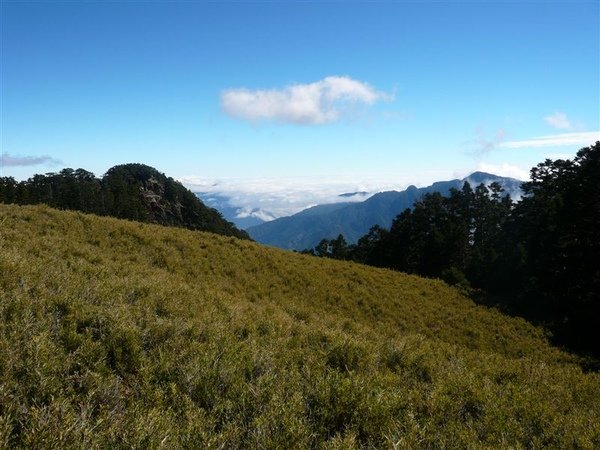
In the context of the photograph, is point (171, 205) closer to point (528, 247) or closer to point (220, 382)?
point (528, 247)

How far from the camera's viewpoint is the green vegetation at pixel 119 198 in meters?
105

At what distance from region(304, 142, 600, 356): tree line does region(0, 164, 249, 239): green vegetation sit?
176 feet

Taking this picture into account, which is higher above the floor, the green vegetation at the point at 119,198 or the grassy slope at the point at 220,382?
the green vegetation at the point at 119,198

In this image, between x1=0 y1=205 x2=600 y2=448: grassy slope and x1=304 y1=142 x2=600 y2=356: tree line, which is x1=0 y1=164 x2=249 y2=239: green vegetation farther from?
x1=0 y1=205 x2=600 y2=448: grassy slope

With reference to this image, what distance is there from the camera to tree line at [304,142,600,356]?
27875 millimetres

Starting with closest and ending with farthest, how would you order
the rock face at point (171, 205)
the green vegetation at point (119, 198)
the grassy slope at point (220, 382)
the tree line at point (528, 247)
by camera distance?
the grassy slope at point (220, 382) < the tree line at point (528, 247) < the green vegetation at point (119, 198) < the rock face at point (171, 205)

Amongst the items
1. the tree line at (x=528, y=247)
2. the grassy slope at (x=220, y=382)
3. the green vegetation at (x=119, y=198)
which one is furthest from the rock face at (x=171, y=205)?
the grassy slope at (x=220, y=382)

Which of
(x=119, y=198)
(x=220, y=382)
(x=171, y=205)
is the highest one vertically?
(x=119, y=198)

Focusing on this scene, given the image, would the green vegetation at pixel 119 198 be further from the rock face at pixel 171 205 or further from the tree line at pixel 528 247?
the tree line at pixel 528 247

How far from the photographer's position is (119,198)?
111 metres

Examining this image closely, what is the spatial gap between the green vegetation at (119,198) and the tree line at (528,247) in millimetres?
53708

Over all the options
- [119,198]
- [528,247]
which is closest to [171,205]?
[119,198]

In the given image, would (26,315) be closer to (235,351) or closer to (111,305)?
(111,305)

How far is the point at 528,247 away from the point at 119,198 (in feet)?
343
